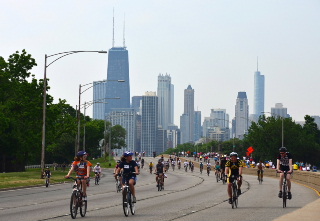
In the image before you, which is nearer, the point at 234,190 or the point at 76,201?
the point at 76,201

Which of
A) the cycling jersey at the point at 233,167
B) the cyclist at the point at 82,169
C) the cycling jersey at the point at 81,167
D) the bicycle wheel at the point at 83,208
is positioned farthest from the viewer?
the cycling jersey at the point at 233,167

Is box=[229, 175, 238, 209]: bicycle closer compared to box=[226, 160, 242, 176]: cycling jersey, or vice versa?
box=[229, 175, 238, 209]: bicycle

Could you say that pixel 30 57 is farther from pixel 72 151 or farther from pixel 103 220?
pixel 72 151

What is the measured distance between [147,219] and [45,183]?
29.9 m

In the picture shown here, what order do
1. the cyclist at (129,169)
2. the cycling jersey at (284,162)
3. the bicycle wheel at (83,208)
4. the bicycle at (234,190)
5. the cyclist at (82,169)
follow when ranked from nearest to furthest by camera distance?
1. the bicycle wheel at (83,208)
2. the cyclist at (82,169)
3. the cyclist at (129,169)
4. the cycling jersey at (284,162)
5. the bicycle at (234,190)

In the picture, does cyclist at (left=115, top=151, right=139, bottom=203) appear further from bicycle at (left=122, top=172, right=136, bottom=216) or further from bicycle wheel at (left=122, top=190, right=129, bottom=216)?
bicycle wheel at (left=122, top=190, right=129, bottom=216)

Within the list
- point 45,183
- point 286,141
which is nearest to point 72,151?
point 286,141

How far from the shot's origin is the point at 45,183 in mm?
48281

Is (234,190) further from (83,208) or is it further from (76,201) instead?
(76,201)

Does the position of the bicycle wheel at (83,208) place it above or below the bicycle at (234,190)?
below

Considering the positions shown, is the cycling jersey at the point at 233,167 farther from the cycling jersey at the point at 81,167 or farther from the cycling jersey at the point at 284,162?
the cycling jersey at the point at 81,167

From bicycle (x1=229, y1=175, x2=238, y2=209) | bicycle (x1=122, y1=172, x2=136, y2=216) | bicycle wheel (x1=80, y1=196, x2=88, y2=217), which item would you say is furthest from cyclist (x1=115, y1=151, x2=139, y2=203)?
bicycle (x1=229, y1=175, x2=238, y2=209)

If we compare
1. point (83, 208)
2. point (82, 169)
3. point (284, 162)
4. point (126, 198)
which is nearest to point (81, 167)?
point (82, 169)

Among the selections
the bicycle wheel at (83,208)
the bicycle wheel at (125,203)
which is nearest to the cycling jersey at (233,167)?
the bicycle wheel at (125,203)
